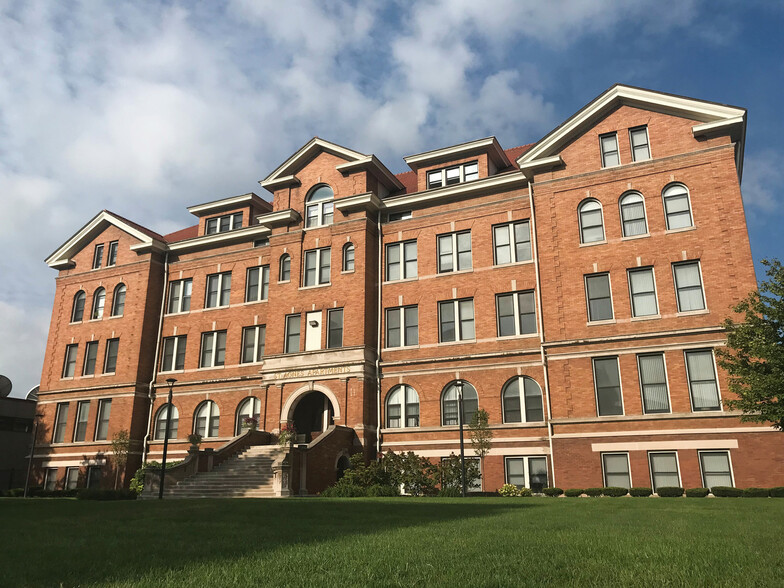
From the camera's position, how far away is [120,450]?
3600 cm

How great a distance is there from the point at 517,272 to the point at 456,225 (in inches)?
171

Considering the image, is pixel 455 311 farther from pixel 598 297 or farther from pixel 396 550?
pixel 396 550

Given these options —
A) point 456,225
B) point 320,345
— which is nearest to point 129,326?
point 320,345

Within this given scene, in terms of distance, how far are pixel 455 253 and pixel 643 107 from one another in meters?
11.3

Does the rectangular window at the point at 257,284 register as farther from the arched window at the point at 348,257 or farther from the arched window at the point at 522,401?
the arched window at the point at 522,401

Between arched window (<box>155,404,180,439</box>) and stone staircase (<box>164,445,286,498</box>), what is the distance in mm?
10020

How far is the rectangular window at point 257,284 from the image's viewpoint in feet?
123

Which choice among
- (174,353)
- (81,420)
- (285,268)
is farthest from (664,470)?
(81,420)

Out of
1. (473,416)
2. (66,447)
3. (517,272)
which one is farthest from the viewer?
(66,447)

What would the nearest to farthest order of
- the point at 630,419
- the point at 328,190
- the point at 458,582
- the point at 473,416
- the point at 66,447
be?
the point at 458,582, the point at 630,419, the point at 473,416, the point at 328,190, the point at 66,447

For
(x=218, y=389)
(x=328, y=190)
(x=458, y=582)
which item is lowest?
(x=458, y=582)

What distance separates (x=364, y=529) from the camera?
10.2 m

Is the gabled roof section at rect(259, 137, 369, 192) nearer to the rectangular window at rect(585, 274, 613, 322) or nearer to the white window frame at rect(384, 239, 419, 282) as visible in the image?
the white window frame at rect(384, 239, 419, 282)

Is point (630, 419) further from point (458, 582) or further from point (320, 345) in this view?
point (458, 582)
